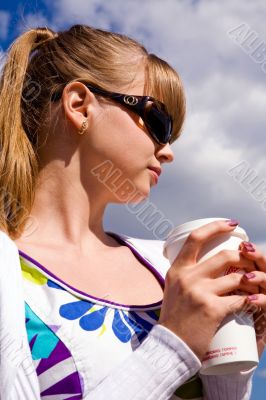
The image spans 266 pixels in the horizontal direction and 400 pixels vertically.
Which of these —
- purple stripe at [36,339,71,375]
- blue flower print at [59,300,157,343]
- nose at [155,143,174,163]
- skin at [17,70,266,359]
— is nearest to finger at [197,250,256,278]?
blue flower print at [59,300,157,343]

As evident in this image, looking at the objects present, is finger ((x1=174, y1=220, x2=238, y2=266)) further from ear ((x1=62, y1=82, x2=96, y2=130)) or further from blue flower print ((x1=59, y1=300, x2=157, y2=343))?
ear ((x1=62, y1=82, x2=96, y2=130))

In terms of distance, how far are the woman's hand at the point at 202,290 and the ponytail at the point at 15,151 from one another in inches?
35.8

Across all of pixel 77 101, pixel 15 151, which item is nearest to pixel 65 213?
pixel 15 151

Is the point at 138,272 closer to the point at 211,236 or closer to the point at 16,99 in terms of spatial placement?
the point at 211,236

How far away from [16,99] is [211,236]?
1.40m

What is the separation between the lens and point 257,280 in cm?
219

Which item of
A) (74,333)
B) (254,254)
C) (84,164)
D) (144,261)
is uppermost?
(254,254)

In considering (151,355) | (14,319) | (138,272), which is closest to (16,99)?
(138,272)

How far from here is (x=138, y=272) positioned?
2.85m

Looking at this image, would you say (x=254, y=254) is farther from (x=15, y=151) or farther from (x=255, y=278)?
(x=15, y=151)

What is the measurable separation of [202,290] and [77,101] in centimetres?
126

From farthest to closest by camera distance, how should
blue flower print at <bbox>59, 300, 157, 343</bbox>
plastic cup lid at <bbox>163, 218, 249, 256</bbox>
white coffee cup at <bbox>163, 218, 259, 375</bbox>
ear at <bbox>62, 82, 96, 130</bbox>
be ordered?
1. ear at <bbox>62, 82, 96, 130</bbox>
2. blue flower print at <bbox>59, 300, 157, 343</bbox>
3. plastic cup lid at <bbox>163, 218, 249, 256</bbox>
4. white coffee cup at <bbox>163, 218, 259, 375</bbox>

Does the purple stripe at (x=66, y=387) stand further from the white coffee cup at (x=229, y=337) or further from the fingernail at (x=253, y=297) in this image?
the fingernail at (x=253, y=297)

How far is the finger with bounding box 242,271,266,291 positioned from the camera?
7.17 feet
